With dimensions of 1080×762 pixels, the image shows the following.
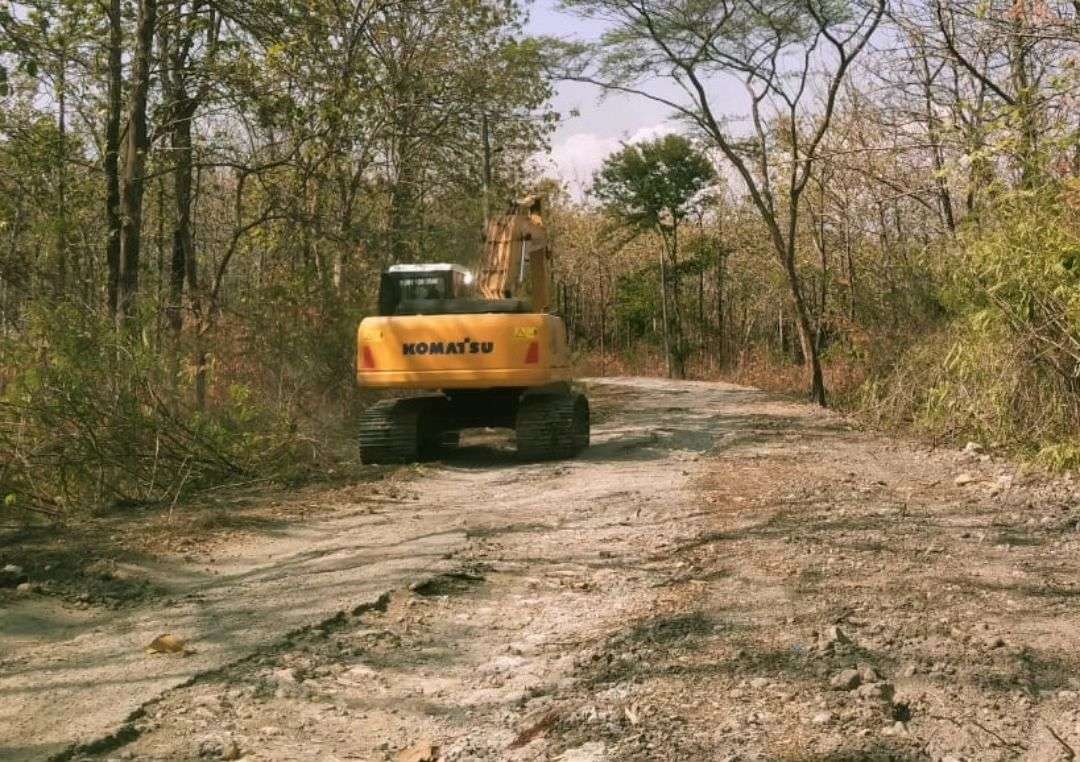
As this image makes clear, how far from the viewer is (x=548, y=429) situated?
10.9m

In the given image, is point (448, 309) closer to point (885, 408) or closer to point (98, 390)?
point (98, 390)

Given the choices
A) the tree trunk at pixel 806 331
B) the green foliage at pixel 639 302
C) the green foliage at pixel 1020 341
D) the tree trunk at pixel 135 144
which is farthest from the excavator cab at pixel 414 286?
the green foliage at pixel 639 302

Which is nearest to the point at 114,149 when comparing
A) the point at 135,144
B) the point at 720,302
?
the point at 135,144

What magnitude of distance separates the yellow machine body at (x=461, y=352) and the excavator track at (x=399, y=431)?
447 millimetres

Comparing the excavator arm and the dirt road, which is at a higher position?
the excavator arm

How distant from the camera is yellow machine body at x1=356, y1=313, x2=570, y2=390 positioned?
10.8 m

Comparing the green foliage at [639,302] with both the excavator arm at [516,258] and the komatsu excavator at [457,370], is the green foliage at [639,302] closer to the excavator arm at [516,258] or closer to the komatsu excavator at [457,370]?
the excavator arm at [516,258]

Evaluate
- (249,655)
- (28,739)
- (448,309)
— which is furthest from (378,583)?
(448,309)

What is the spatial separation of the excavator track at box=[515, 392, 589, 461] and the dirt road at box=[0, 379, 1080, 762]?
9.78 feet

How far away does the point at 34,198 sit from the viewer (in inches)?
507

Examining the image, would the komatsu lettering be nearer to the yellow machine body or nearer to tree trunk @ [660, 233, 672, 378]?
the yellow machine body

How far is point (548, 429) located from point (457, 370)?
116 cm

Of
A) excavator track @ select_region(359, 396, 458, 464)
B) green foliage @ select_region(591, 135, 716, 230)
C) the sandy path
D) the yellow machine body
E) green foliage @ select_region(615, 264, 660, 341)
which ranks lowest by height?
the sandy path

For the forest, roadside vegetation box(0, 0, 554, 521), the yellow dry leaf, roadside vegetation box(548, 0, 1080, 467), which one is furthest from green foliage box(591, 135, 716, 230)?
the yellow dry leaf
